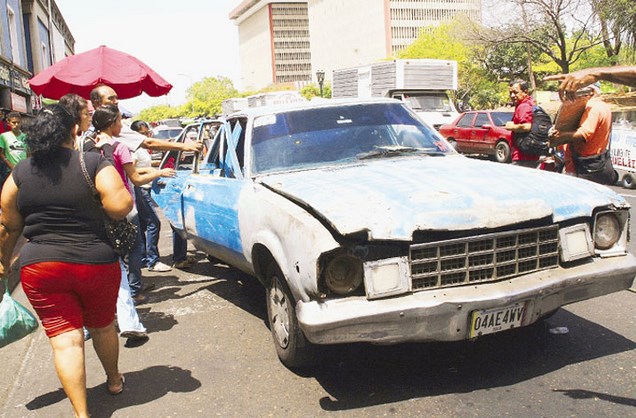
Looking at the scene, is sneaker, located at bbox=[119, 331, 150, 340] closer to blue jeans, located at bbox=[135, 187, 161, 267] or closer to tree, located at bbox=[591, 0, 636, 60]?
blue jeans, located at bbox=[135, 187, 161, 267]

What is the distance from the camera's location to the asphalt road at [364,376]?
3381mm

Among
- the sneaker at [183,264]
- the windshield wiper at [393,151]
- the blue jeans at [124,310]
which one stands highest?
the windshield wiper at [393,151]

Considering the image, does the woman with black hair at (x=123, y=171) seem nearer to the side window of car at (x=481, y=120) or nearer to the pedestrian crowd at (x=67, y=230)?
the pedestrian crowd at (x=67, y=230)

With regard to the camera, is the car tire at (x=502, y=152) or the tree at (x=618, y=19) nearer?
the car tire at (x=502, y=152)

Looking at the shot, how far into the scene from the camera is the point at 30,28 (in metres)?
28.5

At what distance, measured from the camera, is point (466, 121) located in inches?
778

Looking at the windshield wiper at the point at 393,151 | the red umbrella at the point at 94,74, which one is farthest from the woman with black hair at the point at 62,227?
the red umbrella at the point at 94,74

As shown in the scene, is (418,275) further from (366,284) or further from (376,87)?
(376,87)

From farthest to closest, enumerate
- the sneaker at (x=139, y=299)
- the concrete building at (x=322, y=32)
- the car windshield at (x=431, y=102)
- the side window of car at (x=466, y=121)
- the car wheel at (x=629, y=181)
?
the concrete building at (x=322, y=32)
the car windshield at (x=431, y=102)
the side window of car at (x=466, y=121)
the car wheel at (x=629, y=181)
the sneaker at (x=139, y=299)

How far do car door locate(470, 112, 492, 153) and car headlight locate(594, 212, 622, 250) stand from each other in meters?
15.2

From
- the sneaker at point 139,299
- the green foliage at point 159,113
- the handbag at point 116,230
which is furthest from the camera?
the green foliage at point 159,113

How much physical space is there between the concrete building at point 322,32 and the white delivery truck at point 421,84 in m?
53.3

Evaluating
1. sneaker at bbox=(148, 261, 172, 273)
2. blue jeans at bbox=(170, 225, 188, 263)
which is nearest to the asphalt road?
sneaker at bbox=(148, 261, 172, 273)

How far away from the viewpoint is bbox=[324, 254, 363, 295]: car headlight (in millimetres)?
3289
